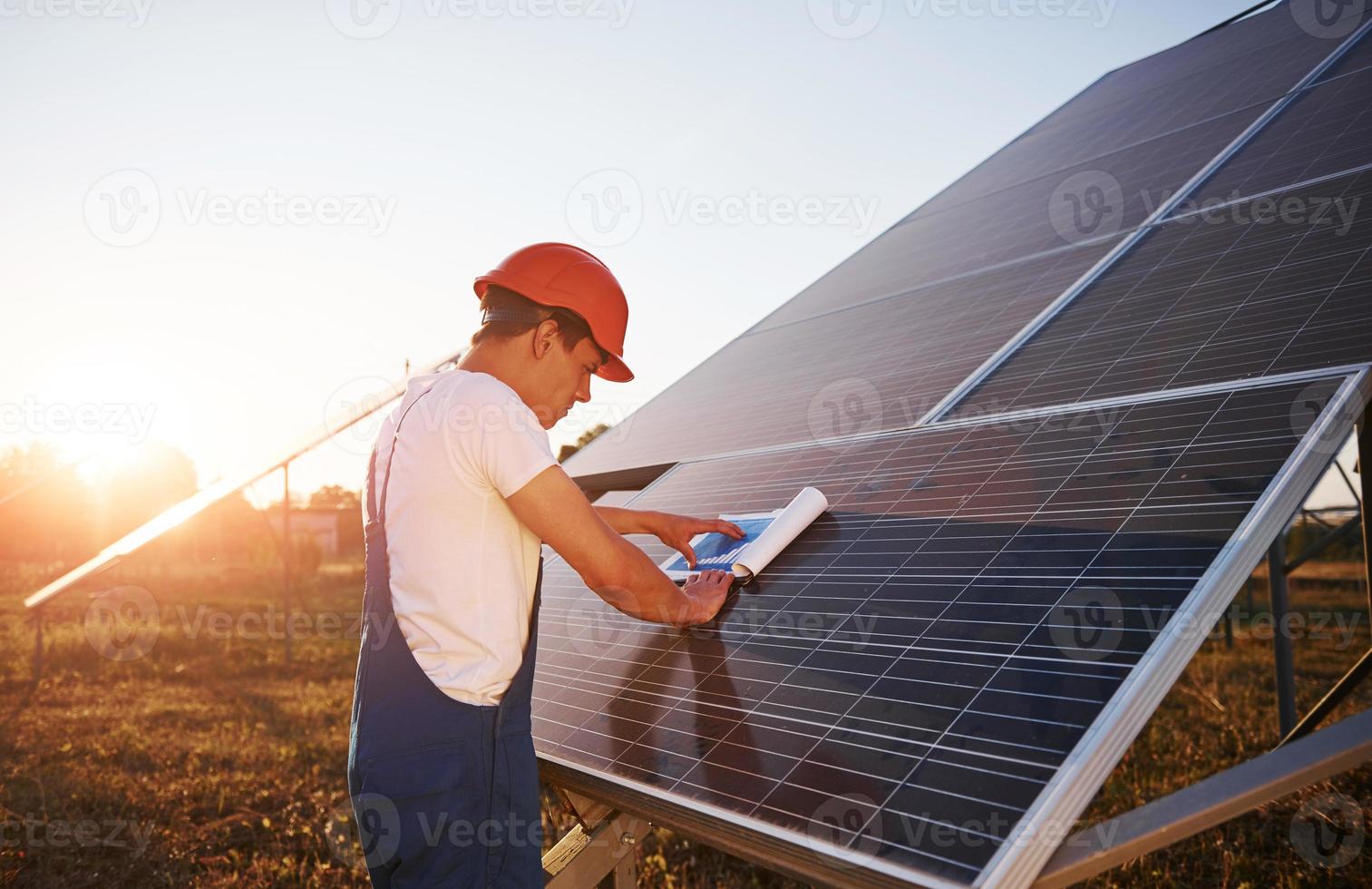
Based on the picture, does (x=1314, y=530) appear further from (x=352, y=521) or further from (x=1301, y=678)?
(x=352, y=521)

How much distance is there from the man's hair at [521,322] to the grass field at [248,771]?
9.49ft

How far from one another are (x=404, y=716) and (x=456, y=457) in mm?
651

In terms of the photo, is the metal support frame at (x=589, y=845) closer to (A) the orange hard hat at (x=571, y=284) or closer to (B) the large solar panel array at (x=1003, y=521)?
(B) the large solar panel array at (x=1003, y=521)

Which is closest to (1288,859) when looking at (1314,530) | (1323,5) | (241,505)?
(1323,5)

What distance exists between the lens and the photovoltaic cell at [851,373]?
4.36 m

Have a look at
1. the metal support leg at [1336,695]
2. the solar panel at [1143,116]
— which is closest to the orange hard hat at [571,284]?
the metal support leg at [1336,695]

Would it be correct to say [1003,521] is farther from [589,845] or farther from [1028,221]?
[1028,221]

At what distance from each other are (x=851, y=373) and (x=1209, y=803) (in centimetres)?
359

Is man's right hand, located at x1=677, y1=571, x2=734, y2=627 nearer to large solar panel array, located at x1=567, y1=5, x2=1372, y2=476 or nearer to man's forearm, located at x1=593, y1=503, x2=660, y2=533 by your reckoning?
man's forearm, located at x1=593, y1=503, x2=660, y2=533

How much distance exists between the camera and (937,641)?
6.93 ft

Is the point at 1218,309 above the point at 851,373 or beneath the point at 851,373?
above

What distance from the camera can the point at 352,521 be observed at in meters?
38.7

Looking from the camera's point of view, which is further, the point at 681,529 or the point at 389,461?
the point at 681,529

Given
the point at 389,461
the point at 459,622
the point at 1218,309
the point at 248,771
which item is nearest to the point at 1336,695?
the point at 1218,309
